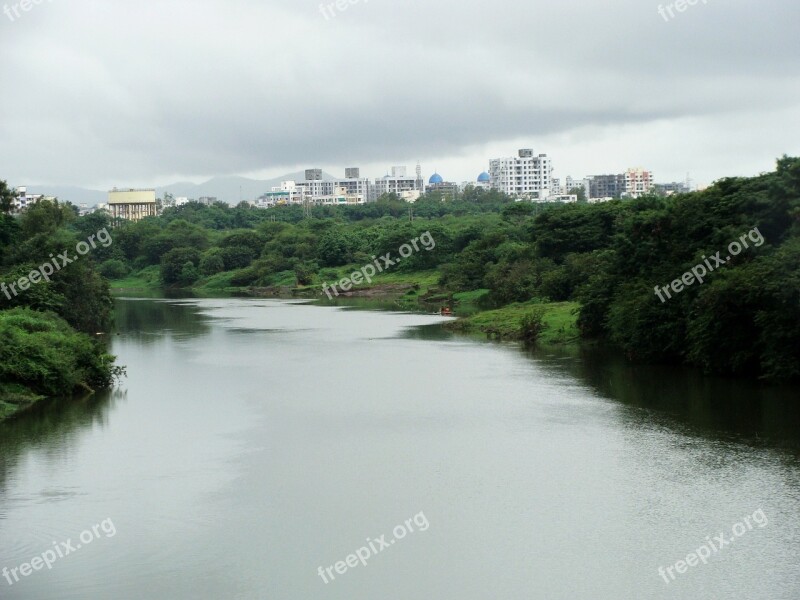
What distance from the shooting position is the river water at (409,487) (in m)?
15.1

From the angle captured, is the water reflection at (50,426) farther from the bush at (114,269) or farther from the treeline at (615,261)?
the bush at (114,269)

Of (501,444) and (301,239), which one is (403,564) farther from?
(301,239)

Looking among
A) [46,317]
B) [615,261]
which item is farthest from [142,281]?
[615,261]

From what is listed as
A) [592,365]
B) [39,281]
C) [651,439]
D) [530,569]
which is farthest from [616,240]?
[530,569]

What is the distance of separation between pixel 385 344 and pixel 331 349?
2439 mm

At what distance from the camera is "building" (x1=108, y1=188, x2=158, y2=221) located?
15550cm

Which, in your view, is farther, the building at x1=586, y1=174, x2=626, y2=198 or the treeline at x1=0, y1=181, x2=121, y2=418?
the building at x1=586, y1=174, x2=626, y2=198

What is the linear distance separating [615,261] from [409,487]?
2125cm

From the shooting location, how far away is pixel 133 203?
155 metres

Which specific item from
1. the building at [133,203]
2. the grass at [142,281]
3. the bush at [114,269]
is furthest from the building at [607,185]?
the bush at [114,269]

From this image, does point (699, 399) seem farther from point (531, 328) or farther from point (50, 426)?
point (50, 426)

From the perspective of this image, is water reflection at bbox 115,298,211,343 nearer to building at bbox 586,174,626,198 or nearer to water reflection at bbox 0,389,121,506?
water reflection at bbox 0,389,121,506

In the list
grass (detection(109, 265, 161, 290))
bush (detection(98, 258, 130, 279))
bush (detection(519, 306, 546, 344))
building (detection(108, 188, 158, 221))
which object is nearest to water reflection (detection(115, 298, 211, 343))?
bush (detection(519, 306, 546, 344))

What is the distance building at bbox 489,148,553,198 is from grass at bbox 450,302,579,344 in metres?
130
